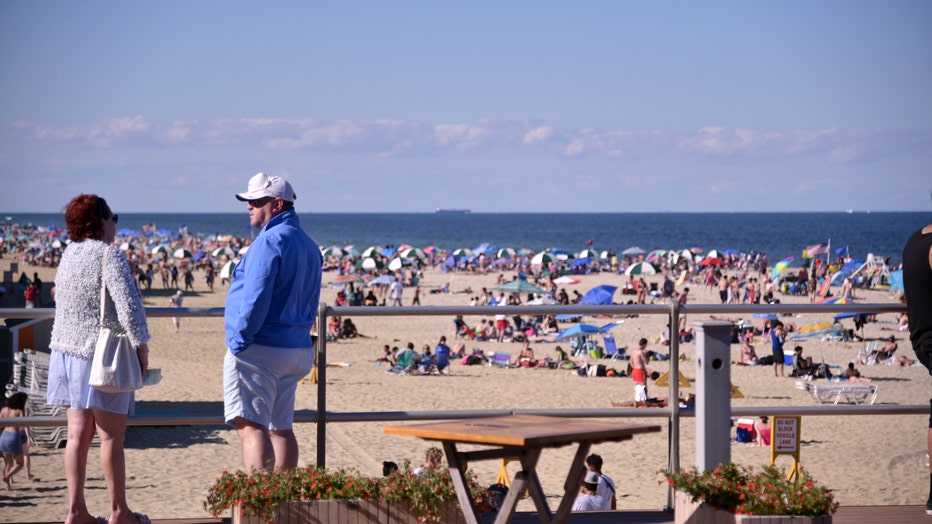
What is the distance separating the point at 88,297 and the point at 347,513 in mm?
1448

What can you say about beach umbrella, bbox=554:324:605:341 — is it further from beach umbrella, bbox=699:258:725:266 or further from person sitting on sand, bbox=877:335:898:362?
beach umbrella, bbox=699:258:725:266

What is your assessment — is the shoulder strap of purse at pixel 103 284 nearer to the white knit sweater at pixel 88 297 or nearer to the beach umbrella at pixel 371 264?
the white knit sweater at pixel 88 297

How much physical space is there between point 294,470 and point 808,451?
1293 centimetres

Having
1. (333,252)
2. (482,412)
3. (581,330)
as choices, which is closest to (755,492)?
(482,412)

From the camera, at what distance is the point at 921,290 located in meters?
5.02

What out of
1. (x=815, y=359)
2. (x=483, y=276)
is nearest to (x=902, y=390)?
(x=815, y=359)

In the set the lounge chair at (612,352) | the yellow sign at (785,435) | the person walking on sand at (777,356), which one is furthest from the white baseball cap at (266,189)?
the lounge chair at (612,352)

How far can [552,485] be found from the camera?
42.3 feet

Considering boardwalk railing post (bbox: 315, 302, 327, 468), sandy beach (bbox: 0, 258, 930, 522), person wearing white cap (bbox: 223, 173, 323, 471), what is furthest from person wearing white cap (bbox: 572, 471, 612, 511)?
sandy beach (bbox: 0, 258, 930, 522)

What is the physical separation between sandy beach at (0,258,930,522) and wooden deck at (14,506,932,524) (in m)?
6.42

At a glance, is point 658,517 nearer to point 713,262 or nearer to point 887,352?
point 887,352

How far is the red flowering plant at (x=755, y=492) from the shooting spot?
4.03 meters

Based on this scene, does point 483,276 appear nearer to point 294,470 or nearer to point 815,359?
point 815,359

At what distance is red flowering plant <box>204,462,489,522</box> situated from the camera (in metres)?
4.23
